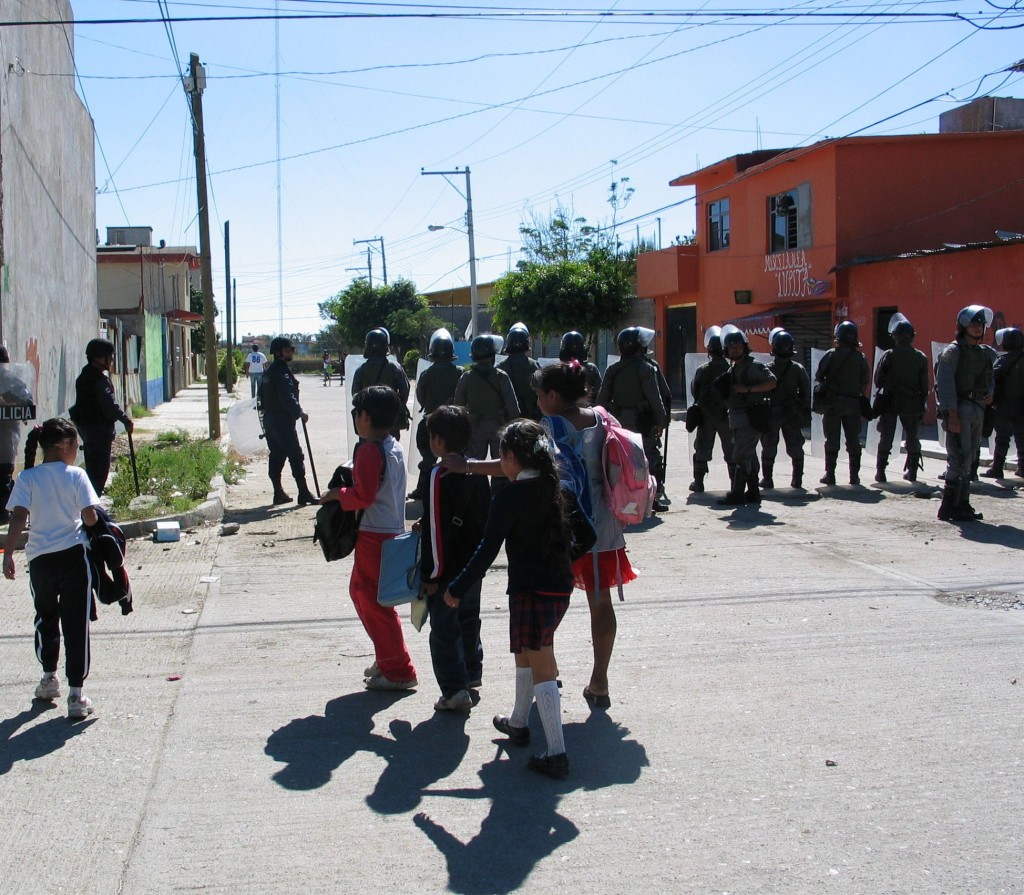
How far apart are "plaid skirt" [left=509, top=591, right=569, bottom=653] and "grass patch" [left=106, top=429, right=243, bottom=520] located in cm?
644

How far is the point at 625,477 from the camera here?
476cm

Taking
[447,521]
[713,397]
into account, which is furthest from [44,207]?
[447,521]

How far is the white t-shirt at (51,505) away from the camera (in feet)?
16.0

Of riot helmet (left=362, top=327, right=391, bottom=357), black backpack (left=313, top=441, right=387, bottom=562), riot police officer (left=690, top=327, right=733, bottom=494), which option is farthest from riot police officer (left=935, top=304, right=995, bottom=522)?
black backpack (left=313, top=441, right=387, bottom=562)

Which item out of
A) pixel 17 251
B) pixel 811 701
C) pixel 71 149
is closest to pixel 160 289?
pixel 71 149

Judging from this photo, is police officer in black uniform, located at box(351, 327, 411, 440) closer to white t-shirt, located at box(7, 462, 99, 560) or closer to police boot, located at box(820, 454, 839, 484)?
police boot, located at box(820, 454, 839, 484)

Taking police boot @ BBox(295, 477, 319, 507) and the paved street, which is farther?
police boot @ BBox(295, 477, 319, 507)

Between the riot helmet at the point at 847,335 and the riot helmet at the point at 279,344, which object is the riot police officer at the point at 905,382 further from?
the riot helmet at the point at 279,344

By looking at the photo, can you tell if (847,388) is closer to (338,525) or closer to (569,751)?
(338,525)

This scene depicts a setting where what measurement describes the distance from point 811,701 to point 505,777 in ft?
5.32

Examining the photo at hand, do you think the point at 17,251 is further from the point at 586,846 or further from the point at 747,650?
the point at 586,846

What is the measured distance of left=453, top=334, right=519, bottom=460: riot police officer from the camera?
941cm

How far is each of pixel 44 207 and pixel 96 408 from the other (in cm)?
507

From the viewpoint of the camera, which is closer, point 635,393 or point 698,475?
point 635,393
